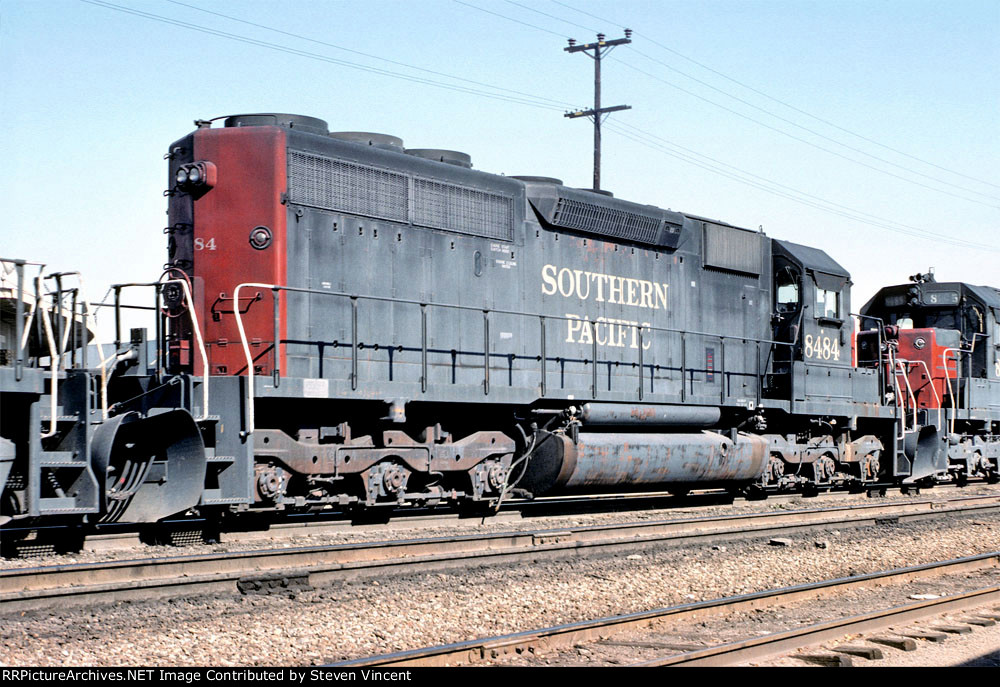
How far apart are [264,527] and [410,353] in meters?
2.37

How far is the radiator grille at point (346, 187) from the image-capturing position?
34.5 feet

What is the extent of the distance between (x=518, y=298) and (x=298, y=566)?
5.17 m

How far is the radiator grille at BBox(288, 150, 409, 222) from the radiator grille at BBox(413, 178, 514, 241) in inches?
9.2

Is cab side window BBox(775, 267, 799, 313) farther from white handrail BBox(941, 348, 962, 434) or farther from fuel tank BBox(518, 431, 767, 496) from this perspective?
Answer: white handrail BBox(941, 348, 962, 434)

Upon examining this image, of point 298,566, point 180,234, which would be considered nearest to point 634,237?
point 180,234

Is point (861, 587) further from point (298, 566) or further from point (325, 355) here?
point (325, 355)

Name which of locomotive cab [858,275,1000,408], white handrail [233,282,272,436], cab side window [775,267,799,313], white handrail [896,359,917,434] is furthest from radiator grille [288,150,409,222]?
white handrail [896,359,917,434]

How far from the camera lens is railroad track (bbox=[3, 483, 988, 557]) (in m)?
8.92

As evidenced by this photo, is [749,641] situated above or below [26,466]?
below

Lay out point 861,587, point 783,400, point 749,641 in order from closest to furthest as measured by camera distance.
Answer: point 749,641, point 861,587, point 783,400

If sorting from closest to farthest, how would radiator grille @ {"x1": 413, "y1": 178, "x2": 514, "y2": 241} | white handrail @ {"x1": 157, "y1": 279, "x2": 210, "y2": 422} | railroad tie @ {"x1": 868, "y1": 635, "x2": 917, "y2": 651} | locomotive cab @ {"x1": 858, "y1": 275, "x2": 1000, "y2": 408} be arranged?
railroad tie @ {"x1": 868, "y1": 635, "x2": 917, "y2": 651} → white handrail @ {"x1": 157, "y1": 279, "x2": 210, "y2": 422} → radiator grille @ {"x1": 413, "y1": 178, "x2": 514, "y2": 241} → locomotive cab @ {"x1": 858, "y1": 275, "x2": 1000, "y2": 408}

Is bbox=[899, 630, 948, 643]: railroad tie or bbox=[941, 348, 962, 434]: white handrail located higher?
bbox=[941, 348, 962, 434]: white handrail

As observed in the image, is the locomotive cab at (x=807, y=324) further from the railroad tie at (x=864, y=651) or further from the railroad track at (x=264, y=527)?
the railroad tie at (x=864, y=651)

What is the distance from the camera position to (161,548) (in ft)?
29.8
